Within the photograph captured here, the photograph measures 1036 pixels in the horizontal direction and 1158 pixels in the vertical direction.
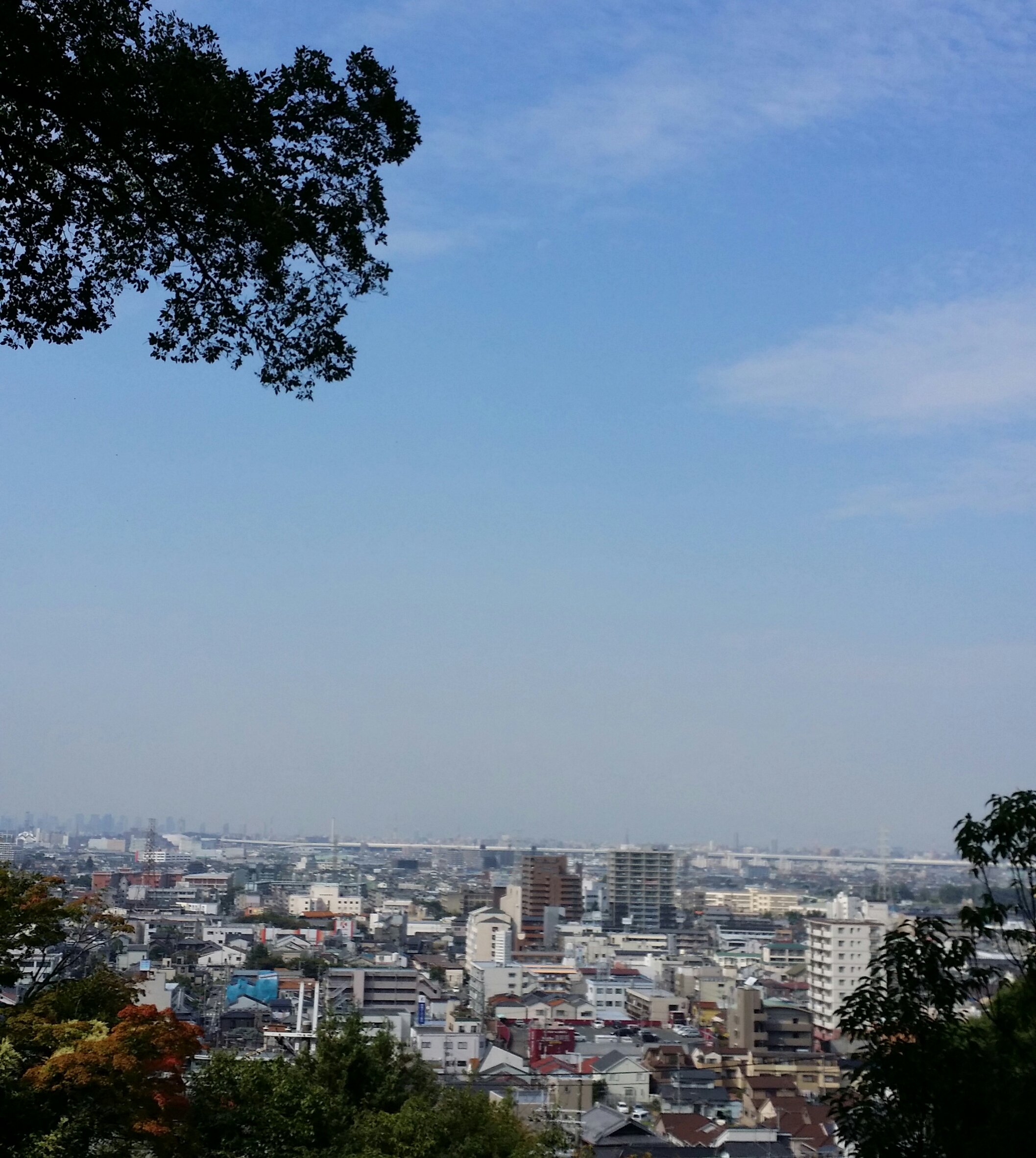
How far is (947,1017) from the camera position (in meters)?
2.98

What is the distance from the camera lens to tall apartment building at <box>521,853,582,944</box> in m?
59.6

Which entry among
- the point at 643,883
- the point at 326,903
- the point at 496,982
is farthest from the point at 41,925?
the point at 643,883

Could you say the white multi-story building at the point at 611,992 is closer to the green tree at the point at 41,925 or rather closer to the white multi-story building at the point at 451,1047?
the white multi-story building at the point at 451,1047

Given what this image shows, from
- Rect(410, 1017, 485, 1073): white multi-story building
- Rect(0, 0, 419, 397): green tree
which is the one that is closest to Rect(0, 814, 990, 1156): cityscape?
Rect(410, 1017, 485, 1073): white multi-story building

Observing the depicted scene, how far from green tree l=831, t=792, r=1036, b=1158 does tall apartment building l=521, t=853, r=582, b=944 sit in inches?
2257

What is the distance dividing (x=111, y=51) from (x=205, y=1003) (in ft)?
89.5

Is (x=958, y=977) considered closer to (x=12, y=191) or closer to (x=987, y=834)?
(x=987, y=834)

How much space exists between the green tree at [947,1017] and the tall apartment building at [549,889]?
5733cm

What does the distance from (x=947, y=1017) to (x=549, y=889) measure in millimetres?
58961

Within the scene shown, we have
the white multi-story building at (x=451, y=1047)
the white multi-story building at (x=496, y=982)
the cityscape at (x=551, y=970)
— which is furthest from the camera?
the white multi-story building at (x=496, y=982)

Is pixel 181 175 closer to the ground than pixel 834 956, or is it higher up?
higher up

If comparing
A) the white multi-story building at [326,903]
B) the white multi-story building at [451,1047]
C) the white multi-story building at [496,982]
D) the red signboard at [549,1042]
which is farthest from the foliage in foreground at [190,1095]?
the white multi-story building at [326,903]

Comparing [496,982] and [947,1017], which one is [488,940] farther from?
[947,1017]

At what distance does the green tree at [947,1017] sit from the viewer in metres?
2.84
